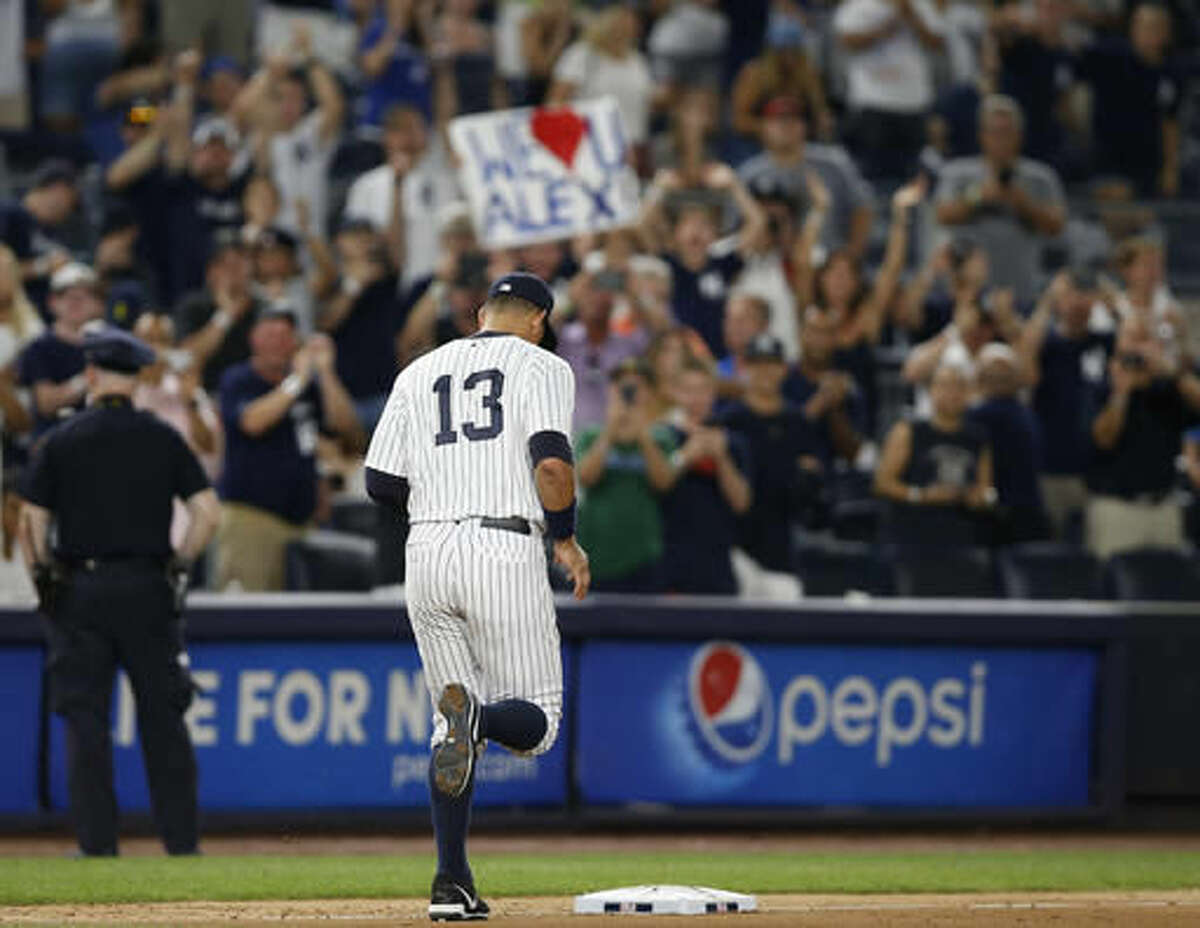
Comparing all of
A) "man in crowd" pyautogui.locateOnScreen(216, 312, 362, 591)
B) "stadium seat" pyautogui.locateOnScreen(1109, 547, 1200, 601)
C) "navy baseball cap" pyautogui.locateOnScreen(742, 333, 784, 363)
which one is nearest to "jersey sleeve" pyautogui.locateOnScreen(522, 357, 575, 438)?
"man in crowd" pyautogui.locateOnScreen(216, 312, 362, 591)

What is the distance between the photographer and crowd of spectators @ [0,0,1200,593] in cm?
1448

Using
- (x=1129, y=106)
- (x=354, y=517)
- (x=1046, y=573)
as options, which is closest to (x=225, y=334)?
(x=354, y=517)

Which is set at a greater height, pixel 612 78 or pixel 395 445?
pixel 612 78

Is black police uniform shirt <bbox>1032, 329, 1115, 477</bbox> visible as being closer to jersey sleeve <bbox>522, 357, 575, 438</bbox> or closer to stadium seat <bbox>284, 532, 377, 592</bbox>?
stadium seat <bbox>284, 532, 377, 592</bbox>

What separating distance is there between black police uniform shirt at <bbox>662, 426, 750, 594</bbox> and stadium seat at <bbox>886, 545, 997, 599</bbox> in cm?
105

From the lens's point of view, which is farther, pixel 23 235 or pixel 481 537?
pixel 23 235

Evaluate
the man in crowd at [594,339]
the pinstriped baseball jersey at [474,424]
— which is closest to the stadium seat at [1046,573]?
the man in crowd at [594,339]

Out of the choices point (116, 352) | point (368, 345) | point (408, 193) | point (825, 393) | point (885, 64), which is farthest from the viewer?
point (885, 64)

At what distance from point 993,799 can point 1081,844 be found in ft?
2.06

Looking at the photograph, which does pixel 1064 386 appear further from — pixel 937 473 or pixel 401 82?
pixel 401 82

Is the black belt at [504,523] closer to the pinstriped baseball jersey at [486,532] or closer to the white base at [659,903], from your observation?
the pinstriped baseball jersey at [486,532]

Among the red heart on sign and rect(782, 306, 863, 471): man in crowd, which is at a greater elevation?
the red heart on sign

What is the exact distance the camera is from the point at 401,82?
18.1 m

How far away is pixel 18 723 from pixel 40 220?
12.8 feet
